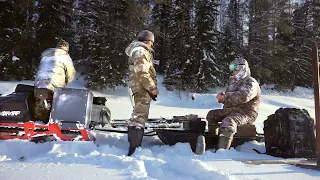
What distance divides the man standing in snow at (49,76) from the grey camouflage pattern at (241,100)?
259cm

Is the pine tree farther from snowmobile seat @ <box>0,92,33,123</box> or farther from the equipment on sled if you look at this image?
snowmobile seat @ <box>0,92,33,123</box>

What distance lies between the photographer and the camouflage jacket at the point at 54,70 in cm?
467

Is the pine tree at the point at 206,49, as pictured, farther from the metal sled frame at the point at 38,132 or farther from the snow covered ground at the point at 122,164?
the metal sled frame at the point at 38,132

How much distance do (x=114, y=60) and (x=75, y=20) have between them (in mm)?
8236

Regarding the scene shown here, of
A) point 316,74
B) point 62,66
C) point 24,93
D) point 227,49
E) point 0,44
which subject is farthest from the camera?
point 227,49

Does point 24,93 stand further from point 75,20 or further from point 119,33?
point 75,20

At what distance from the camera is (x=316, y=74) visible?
311 cm

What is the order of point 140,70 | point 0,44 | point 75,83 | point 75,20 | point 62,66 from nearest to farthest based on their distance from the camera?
point 140,70
point 62,66
point 0,44
point 75,83
point 75,20

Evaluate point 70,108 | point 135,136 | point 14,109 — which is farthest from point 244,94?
point 14,109

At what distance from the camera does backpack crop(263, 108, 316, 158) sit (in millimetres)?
3816

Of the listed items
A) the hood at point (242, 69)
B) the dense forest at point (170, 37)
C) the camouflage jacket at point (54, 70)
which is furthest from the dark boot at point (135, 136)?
the dense forest at point (170, 37)

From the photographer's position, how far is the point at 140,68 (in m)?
3.84

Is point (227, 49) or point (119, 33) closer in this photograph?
point (119, 33)

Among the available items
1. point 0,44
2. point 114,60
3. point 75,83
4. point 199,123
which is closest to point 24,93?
point 199,123
